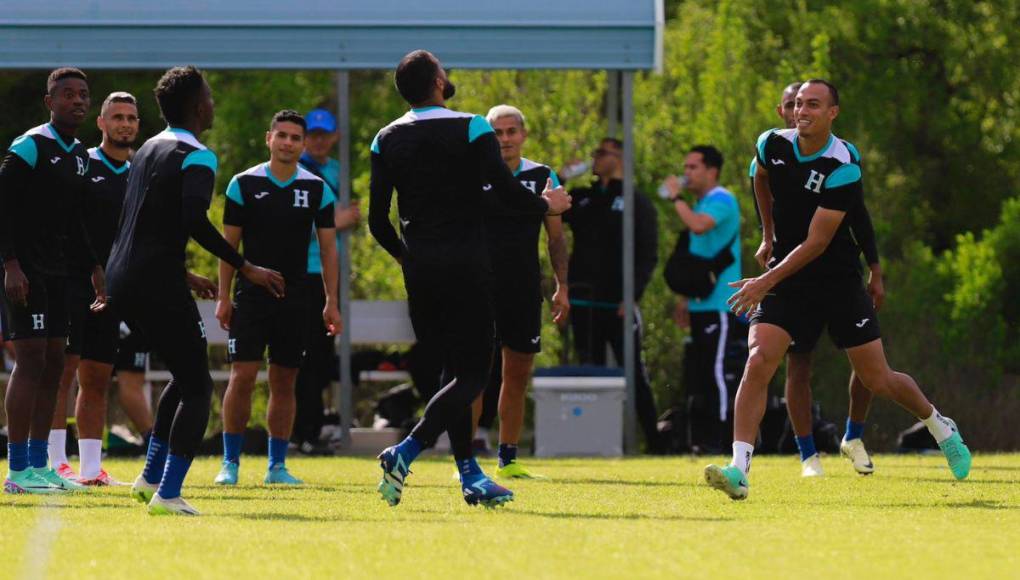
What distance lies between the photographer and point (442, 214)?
8.27 metres

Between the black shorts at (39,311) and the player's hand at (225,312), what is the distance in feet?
3.71

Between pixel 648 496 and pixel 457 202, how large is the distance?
6.71 ft

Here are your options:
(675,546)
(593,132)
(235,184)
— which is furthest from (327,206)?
(593,132)

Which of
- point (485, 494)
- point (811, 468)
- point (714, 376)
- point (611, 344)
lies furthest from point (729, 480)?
point (611, 344)

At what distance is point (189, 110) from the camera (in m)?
8.23

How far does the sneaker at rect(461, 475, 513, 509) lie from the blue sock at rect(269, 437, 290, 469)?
8.56 ft

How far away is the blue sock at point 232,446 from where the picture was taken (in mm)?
10781

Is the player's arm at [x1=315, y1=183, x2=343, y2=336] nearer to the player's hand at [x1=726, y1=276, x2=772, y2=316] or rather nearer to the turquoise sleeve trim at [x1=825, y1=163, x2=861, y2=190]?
the player's hand at [x1=726, y1=276, x2=772, y2=316]

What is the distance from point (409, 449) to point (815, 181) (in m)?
2.63

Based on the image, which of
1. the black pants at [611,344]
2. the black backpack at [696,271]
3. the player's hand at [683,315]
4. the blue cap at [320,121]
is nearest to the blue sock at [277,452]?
the blue cap at [320,121]

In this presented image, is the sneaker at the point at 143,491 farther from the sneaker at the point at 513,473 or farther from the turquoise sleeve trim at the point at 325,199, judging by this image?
the sneaker at the point at 513,473

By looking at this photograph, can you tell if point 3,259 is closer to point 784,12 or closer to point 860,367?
point 860,367

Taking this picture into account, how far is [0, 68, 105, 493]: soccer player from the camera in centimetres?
970

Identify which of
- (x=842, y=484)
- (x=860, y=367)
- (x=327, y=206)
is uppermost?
(x=327, y=206)
